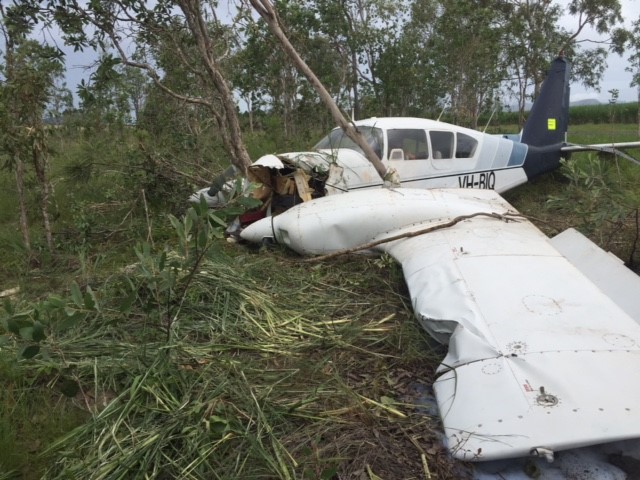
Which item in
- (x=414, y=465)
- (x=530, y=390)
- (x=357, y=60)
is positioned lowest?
(x=414, y=465)

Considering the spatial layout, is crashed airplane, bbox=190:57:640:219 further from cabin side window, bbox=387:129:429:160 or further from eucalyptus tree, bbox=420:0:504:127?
eucalyptus tree, bbox=420:0:504:127

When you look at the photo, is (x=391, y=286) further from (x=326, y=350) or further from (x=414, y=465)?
(x=414, y=465)

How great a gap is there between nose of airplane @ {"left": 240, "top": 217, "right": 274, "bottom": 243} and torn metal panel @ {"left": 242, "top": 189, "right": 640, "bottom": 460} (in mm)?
1628

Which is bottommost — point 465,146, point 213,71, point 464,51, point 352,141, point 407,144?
point 465,146

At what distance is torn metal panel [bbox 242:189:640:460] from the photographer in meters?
2.57

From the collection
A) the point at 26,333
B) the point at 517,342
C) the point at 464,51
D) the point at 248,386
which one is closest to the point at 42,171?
the point at 248,386

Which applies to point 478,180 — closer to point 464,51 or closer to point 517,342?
point 517,342

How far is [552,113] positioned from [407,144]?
3.86 meters

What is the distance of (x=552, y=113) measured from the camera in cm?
978

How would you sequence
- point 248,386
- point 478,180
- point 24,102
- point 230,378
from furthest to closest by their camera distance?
point 478,180 → point 24,102 → point 230,378 → point 248,386

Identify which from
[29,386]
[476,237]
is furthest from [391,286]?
[29,386]

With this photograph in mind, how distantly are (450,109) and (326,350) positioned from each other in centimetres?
1664

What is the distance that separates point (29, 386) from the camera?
10.8ft

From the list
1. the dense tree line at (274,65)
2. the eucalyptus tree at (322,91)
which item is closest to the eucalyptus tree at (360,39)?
the dense tree line at (274,65)
